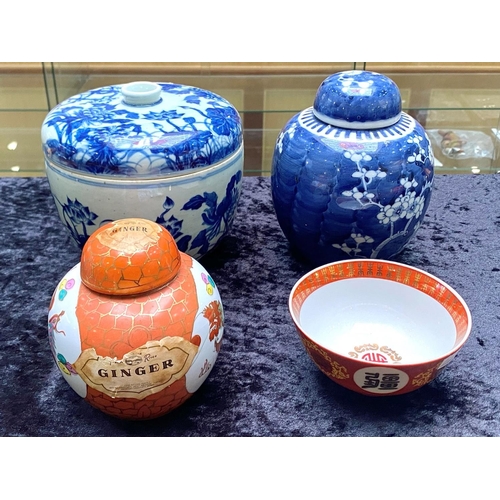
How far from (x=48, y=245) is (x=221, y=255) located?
0.36 metres

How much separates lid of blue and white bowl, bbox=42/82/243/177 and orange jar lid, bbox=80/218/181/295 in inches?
7.7

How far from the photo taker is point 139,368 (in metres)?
0.71

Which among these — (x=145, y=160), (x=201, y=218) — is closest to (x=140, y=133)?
(x=145, y=160)

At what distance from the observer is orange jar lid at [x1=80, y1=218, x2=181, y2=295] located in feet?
2.34

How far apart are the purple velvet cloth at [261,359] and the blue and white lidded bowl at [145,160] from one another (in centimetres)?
15

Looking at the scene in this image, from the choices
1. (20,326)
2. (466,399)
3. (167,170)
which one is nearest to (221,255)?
(167,170)

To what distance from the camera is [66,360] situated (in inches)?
29.1

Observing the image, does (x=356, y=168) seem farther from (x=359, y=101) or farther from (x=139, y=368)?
(x=139, y=368)

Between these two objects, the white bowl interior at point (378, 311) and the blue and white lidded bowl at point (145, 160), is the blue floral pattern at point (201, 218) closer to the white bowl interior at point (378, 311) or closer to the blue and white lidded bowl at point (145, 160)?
the blue and white lidded bowl at point (145, 160)

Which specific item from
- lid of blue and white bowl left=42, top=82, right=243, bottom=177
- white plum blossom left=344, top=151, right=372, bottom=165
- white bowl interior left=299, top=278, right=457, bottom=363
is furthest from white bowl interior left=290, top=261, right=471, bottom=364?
lid of blue and white bowl left=42, top=82, right=243, bottom=177

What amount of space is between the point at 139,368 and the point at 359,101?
0.55 metres

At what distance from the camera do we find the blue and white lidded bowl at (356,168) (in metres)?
0.96

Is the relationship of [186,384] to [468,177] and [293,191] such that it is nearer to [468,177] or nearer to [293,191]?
[293,191]

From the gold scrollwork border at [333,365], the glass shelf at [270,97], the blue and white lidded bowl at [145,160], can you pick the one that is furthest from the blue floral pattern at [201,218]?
the glass shelf at [270,97]
